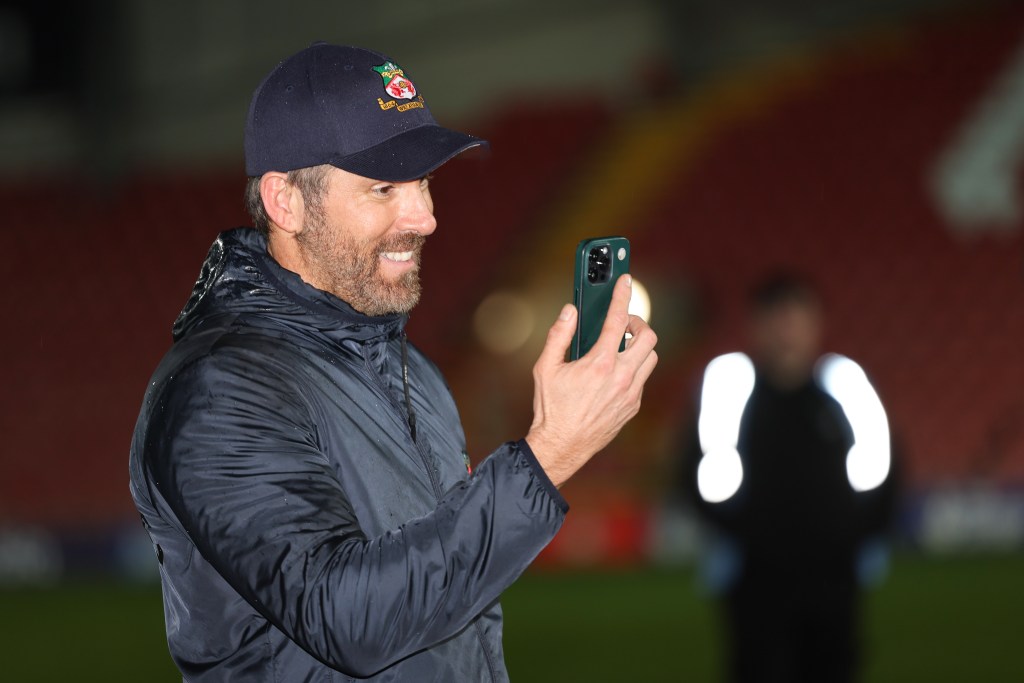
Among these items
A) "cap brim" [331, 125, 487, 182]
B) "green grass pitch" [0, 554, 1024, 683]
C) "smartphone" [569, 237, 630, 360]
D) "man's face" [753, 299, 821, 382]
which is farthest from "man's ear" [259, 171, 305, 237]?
"green grass pitch" [0, 554, 1024, 683]

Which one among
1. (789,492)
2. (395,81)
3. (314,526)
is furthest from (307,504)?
(789,492)

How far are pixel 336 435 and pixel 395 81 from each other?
1.72 ft

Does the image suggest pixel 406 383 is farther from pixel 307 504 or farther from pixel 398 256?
pixel 307 504

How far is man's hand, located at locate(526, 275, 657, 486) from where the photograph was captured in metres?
1.74

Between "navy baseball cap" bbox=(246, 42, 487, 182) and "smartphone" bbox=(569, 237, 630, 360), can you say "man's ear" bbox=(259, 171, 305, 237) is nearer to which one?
"navy baseball cap" bbox=(246, 42, 487, 182)

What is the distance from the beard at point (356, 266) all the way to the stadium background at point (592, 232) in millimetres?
5581

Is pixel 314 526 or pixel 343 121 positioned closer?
pixel 314 526

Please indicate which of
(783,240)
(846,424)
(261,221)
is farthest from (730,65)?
(261,221)

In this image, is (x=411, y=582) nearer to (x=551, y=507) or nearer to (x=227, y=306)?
(x=551, y=507)

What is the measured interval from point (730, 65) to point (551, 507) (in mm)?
12915

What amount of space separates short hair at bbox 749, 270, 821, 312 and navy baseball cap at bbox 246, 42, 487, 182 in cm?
296

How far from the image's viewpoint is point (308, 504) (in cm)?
167

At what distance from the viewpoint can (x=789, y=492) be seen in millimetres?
4543

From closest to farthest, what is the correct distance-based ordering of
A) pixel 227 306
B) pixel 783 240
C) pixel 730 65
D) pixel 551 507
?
pixel 551 507 < pixel 227 306 < pixel 783 240 < pixel 730 65
